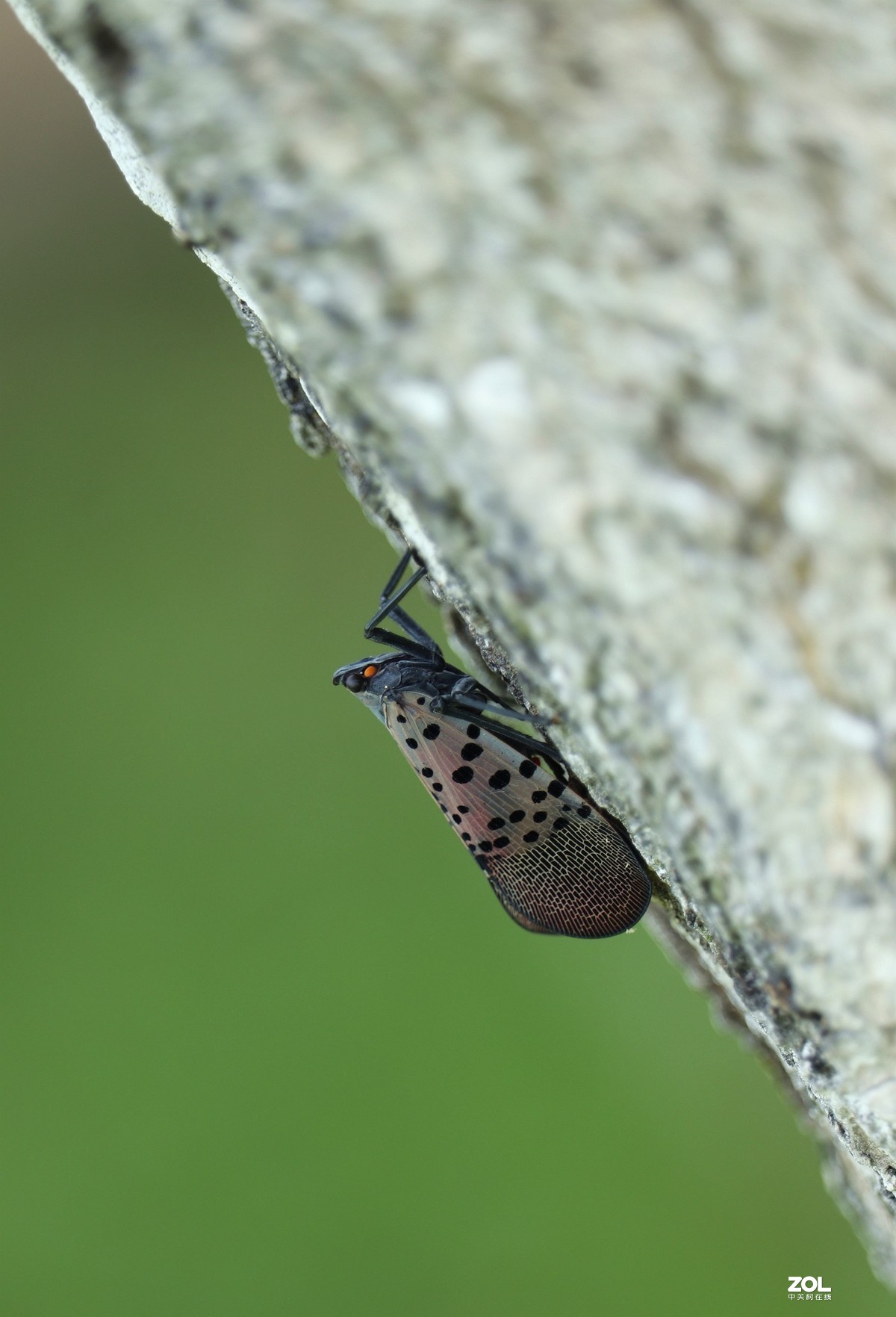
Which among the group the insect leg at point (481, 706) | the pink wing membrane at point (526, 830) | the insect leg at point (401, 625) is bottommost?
the pink wing membrane at point (526, 830)

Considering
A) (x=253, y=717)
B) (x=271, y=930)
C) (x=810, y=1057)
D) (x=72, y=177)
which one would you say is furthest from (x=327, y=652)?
(x=810, y=1057)

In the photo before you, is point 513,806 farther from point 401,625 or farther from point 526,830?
point 401,625

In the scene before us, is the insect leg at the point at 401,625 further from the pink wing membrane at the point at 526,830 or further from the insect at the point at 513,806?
the pink wing membrane at the point at 526,830

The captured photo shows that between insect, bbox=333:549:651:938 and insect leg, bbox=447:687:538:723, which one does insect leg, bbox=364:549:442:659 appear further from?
insect leg, bbox=447:687:538:723

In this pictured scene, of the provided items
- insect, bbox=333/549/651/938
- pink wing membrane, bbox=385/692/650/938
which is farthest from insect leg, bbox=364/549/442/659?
pink wing membrane, bbox=385/692/650/938

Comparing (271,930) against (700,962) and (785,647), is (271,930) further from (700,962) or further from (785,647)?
(785,647)

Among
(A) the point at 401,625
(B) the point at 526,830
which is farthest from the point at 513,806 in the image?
(A) the point at 401,625

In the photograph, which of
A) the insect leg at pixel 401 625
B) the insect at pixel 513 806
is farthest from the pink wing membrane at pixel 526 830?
the insect leg at pixel 401 625

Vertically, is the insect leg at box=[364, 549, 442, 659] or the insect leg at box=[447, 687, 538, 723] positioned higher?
the insect leg at box=[364, 549, 442, 659]
